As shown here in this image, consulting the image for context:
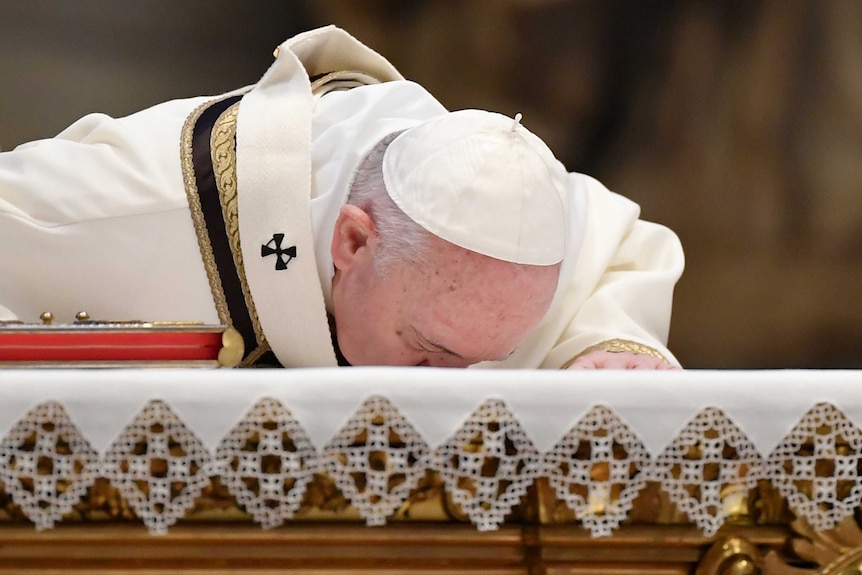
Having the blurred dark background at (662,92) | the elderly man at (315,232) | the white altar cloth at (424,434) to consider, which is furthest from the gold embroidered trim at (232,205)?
the blurred dark background at (662,92)

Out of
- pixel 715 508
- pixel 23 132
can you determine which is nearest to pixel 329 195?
pixel 715 508

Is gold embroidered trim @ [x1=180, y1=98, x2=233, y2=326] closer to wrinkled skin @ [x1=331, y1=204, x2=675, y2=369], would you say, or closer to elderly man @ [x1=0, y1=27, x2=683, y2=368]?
elderly man @ [x1=0, y1=27, x2=683, y2=368]

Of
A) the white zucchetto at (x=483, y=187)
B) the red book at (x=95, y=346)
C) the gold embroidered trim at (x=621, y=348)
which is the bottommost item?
the gold embroidered trim at (x=621, y=348)

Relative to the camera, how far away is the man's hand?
1.72 meters

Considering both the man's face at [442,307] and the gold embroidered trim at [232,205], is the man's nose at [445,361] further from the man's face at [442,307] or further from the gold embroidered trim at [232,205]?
the gold embroidered trim at [232,205]

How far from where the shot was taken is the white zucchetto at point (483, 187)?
1.54 meters

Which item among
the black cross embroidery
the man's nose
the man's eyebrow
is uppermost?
the black cross embroidery

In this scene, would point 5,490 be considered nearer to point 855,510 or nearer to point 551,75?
point 855,510

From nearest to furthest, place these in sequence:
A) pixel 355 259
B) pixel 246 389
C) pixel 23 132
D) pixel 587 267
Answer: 1. pixel 246 389
2. pixel 355 259
3. pixel 587 267
4. pixel 23 132

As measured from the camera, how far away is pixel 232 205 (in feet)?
5.67

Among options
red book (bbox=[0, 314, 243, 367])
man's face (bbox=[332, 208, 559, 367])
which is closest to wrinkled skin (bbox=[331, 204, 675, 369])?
man's face (bbox=[332, 208, 559, 367])

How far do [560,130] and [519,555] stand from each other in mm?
1966

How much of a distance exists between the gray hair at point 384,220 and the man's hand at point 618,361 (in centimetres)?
39

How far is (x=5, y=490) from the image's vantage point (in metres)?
1.05
